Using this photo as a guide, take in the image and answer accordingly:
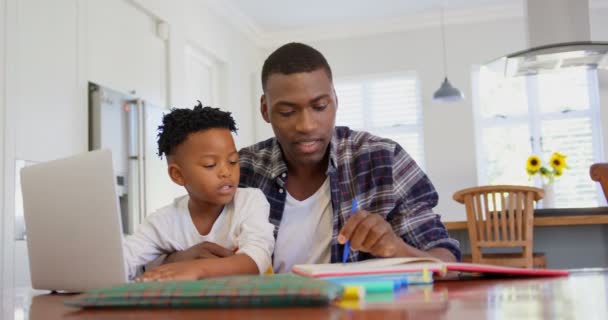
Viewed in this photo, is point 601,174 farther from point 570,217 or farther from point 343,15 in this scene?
point 343,15

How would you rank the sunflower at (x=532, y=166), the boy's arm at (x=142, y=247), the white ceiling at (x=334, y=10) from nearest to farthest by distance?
the boy's arm at (x=142, y=247) → the sunflower at (x=532, y=166) → the white ceiling at (x=334, y=10)

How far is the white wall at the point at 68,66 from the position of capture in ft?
10.5

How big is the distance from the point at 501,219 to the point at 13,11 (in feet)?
9.03

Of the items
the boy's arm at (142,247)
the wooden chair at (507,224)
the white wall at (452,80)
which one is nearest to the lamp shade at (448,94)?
the white wall at (452,80)

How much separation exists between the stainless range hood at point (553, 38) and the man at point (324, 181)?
2.25 meters

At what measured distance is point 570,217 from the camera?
341 cm

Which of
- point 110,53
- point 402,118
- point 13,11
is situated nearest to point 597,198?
point 402,118

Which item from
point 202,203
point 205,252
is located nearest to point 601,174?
point 202,203

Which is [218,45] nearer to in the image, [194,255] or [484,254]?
[484,254]

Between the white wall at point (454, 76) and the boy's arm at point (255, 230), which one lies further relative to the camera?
the white wall at point (454, 76)

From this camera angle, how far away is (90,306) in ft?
2.18

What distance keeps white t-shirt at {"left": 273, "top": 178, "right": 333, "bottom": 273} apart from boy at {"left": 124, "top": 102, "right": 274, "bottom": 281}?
18 centimetres

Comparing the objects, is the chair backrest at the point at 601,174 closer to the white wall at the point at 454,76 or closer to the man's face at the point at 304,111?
the man's face at the point at 304,111

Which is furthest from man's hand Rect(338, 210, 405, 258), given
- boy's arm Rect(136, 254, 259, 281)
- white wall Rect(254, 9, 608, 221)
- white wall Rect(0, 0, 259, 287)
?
white wall Rect(254, 9, 608, 221)
